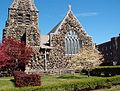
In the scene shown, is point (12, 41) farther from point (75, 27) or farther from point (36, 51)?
point (75, 27)

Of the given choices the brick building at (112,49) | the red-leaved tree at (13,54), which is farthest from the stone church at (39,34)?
the brick building at (112,49)

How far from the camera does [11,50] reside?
39.8m

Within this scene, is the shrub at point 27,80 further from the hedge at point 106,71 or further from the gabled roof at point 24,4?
the gabled roof at point 24,4

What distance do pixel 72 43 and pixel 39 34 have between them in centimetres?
707

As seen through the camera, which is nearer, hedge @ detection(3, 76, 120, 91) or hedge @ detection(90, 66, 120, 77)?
hedge @ detection(3, 76, 120, 91)

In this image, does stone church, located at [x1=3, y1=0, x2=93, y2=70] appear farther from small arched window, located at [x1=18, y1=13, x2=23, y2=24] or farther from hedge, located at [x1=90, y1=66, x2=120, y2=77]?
hedge, located at [x1=90, y1=66, x2=120, y2=77]

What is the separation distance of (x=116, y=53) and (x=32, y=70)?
52800 millimetres

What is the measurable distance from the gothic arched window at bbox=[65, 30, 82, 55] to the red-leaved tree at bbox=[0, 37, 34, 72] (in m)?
8.63

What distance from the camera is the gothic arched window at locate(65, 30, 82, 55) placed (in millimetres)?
47781

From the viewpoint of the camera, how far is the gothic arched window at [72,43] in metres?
47.8

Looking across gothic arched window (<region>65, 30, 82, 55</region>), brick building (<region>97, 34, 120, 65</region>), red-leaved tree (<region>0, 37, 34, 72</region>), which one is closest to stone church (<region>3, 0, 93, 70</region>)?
gothic arched window (<region>65, 30, 82, 55</region>)

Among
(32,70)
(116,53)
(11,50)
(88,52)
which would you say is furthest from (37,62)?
(116,53)

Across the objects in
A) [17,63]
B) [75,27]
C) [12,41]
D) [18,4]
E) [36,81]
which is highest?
[18,4]

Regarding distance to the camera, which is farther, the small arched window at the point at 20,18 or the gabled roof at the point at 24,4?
the gabled roof at the point at 24,4
